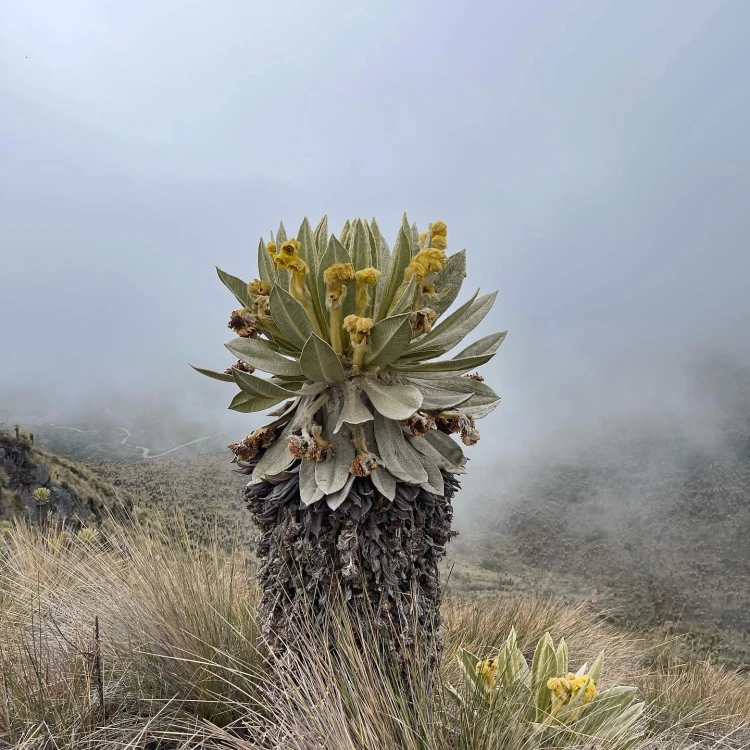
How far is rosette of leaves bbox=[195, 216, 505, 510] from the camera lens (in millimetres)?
2193

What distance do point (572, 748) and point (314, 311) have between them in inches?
82.3

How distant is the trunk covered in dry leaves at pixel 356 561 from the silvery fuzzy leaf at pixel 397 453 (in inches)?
4.0

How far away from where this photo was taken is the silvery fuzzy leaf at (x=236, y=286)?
264 cm

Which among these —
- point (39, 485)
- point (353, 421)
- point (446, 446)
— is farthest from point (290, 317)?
point (39, 485)

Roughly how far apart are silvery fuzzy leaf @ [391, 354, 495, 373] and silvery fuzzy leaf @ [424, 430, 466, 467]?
0.32 m

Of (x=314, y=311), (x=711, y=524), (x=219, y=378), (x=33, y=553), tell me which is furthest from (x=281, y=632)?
(x=711, y=524)

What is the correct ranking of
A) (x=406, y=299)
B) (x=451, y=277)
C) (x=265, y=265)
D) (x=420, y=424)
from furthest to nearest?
(x=451, y=277)
(x=265, y=265)
(x=406, y=299)
(x=420, y=424)

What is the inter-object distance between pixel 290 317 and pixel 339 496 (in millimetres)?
820

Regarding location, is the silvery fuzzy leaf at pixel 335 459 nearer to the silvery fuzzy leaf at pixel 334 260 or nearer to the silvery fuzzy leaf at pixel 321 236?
the silvery fuzzy leaf at pixel 334 260

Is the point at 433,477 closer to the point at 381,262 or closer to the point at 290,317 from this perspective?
the point at 290,317

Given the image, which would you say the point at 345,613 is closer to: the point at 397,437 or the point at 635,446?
the point at 397,437

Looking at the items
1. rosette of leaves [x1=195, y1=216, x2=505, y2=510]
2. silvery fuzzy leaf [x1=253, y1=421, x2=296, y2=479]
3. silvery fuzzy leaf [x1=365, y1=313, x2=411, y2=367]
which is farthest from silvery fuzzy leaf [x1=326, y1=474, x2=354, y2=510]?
silvery fuzzy leaf [x1=365, y1=313, x2=411, y2=367]

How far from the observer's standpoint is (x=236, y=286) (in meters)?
2.65

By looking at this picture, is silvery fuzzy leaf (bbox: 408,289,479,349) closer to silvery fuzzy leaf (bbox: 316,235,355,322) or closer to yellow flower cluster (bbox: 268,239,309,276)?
silvery fuzzy leaf (bbox: 316,235,355,322)
